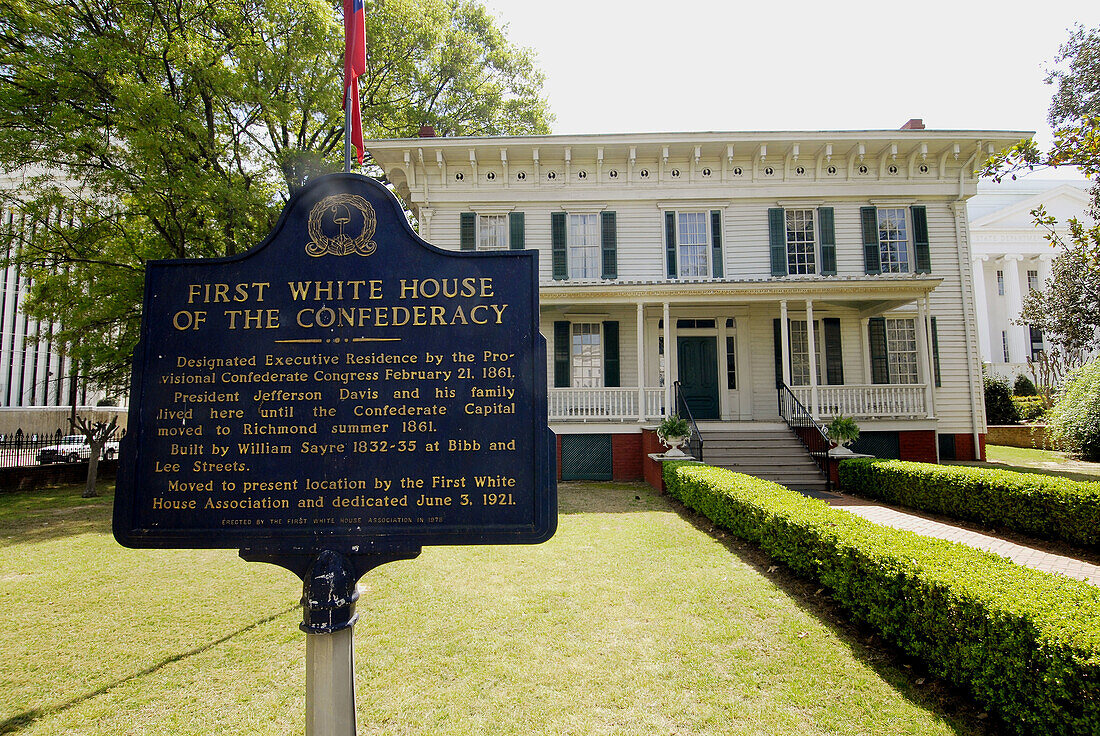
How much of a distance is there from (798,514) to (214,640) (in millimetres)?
6308

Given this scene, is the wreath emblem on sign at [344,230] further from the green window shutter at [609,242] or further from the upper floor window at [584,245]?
the green window shutter at [609,242]

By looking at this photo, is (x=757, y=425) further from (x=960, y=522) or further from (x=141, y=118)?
(x=141, y=118)

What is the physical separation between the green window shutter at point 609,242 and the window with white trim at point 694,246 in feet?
6.27

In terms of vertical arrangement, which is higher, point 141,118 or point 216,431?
point 141,118

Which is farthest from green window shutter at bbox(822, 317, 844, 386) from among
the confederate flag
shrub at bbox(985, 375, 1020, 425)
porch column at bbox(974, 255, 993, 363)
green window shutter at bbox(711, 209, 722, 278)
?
→ porch column at bbox(974, 255, 993, 363)

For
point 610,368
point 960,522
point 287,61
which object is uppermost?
point 287,61

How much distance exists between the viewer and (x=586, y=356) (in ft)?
55.6

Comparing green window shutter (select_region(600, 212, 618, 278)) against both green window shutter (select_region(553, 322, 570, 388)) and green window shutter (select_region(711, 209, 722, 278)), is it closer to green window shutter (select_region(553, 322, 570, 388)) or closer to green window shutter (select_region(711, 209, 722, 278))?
green window shutter (select_region(553, 322, 570, 388))

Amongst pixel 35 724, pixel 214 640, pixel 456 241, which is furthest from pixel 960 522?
pixel 456 241

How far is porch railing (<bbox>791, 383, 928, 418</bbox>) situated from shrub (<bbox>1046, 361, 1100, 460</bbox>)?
6549 mm

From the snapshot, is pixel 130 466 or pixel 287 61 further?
pixel 287 61

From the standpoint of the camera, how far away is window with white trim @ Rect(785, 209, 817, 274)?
1678 centimetres

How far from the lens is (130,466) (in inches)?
99.6

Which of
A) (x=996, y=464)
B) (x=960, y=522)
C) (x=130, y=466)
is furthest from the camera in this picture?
(x=996, y=464)
